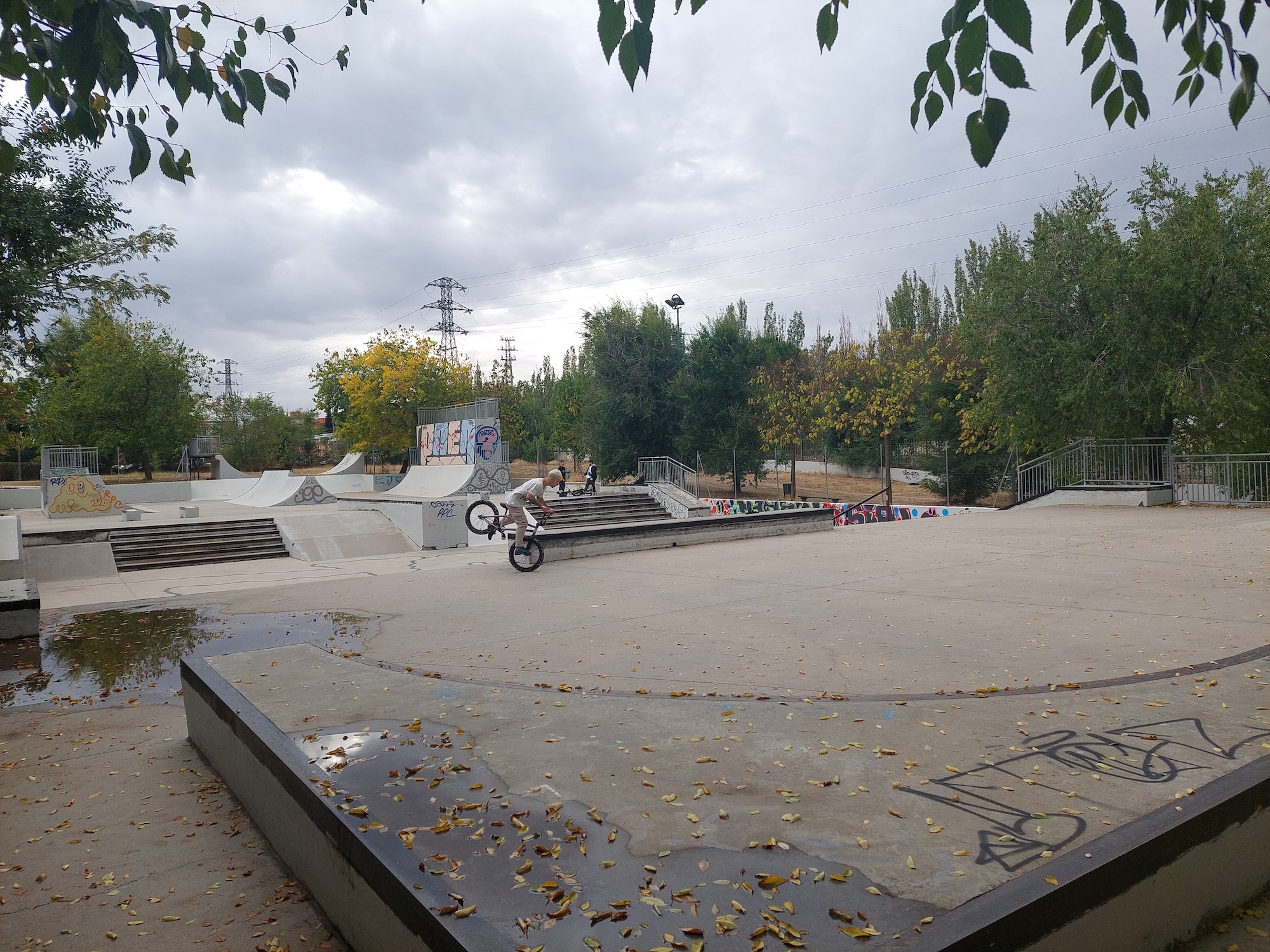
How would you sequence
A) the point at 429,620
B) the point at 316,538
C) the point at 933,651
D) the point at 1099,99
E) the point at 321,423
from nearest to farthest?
the point at 1099,99, the point at 933,651, the point at 429,620, the point at 316,538, the point at 321,423

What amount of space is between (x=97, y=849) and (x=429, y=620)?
15.6 ft

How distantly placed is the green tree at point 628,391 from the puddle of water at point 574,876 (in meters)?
31.5

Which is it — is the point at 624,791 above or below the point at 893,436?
below

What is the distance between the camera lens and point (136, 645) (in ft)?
26.8

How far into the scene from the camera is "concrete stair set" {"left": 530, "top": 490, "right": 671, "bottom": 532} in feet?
78.7

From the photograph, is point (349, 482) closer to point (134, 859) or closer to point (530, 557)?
point (530, 557)

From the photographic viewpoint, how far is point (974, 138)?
240 centimetres

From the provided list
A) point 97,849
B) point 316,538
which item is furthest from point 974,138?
point 316,538

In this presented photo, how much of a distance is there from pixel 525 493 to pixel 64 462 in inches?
1046

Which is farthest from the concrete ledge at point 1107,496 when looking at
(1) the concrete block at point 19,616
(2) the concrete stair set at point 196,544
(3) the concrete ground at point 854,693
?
(1) the concrete block at point 19,616

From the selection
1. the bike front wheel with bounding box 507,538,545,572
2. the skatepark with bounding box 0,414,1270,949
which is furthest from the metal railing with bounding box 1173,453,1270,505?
the bike front wheel with bounding box 507,538,545,572

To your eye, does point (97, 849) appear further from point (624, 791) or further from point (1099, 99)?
point (1099, 99)

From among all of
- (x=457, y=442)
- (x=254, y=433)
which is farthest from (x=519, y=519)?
(x=254, y=433)

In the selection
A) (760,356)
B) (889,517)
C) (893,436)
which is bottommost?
(889,517)
